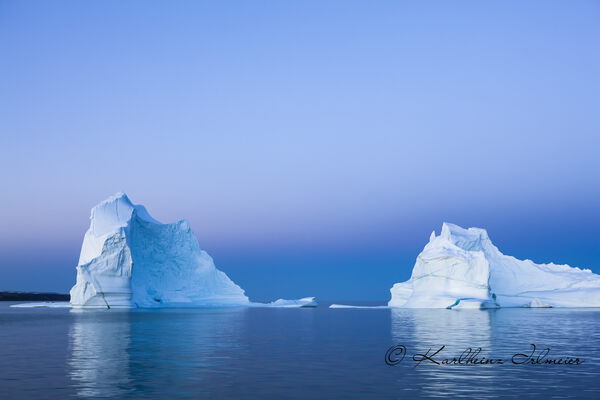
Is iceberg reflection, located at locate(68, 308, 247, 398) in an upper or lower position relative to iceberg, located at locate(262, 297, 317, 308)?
upper

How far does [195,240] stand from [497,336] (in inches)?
1635

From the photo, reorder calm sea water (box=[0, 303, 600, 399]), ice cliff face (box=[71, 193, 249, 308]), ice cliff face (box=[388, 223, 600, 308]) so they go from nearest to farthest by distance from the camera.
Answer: calm sea water (box=[0, 303, 600, 399]), ice cliff face (box=[71, 193, 249, 308]), ice cliff face (box=[388, 223, 600, 308])

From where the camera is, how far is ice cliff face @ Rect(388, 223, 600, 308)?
169 ft

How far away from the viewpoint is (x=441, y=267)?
52.3 m

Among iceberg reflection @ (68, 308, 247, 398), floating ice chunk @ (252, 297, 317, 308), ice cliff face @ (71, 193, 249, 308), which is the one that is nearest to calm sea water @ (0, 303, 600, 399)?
iceberg reflection @ (68, 308, 247, 398)

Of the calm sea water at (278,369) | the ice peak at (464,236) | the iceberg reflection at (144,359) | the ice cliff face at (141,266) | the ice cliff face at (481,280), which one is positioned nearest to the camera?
the calm sea water at (278,369)

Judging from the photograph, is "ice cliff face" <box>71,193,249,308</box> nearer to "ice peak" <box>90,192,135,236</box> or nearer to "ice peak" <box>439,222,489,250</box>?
"ice peak" <box>90,192,135,236</box>

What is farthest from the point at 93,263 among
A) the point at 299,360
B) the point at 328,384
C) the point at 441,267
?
the point at 328,384

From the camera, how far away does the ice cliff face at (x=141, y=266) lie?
4919cm

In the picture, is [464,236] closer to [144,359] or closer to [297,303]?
[297,303]

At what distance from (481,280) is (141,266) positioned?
28.7 metres

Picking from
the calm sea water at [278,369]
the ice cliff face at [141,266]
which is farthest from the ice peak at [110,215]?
the calm sea water at [278,369]

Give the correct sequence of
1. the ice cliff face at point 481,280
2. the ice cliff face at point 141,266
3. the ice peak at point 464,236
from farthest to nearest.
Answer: the ice peak at point 464,236 < the ice cliff face at point 481,280 < the ice cliff face at point 141,266

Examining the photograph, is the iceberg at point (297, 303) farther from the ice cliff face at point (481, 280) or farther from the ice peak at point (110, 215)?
the ice peak at point (110, 215)
